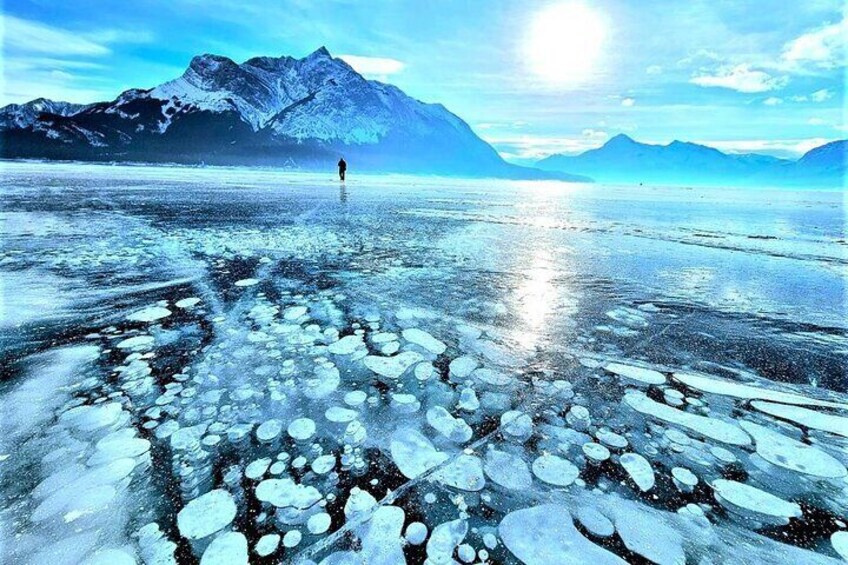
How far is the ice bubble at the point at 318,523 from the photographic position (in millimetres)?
1570

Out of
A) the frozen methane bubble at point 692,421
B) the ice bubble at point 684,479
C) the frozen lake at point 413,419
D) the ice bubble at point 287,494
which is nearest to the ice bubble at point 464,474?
the frozen lake at point 413,419

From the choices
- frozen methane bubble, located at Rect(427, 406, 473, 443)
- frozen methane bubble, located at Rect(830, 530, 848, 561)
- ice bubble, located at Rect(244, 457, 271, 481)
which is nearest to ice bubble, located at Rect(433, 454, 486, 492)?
frozen methane bubble, located at Rect(427, 406, 473, 443)

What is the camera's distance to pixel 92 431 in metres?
2.12

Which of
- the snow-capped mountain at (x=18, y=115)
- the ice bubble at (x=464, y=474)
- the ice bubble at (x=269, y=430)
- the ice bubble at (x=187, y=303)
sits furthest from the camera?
the snow-capped mountain at (x=18, y=115)

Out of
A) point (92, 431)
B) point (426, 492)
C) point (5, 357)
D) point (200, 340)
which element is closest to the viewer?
point (426, 492)

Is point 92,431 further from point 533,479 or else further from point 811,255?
point 811,255

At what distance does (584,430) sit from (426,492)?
1.03 m

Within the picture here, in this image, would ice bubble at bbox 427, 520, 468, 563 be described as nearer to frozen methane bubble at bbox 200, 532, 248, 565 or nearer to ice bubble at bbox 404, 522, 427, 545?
ice bubble at bbox 404, 522, 427, 545

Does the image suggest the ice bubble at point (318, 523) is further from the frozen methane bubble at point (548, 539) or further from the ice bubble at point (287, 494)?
the frozen methane bubble at point (548, 539)

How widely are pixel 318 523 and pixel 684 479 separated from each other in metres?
1.72

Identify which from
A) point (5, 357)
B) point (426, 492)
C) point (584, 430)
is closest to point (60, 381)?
point (5, 357)

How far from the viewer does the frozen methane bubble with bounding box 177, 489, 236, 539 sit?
1.56 meters

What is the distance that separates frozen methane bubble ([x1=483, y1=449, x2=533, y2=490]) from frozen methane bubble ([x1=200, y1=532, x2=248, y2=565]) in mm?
1096

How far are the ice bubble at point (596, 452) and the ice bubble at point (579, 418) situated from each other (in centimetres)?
14
